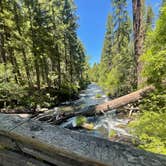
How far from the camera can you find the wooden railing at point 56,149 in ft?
2.80

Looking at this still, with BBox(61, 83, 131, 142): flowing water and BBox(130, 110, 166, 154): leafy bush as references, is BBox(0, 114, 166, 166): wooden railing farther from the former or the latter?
BBox(61, 83, 131, 142): flowing water

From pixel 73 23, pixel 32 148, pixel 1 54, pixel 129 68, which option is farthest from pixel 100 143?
pixel 73 23

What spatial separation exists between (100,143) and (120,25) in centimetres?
3189

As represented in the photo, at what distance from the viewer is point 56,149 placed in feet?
3.31

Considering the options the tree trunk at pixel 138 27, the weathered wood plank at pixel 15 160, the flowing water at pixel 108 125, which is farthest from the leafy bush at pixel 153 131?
the tree trunk at pixel 138 27

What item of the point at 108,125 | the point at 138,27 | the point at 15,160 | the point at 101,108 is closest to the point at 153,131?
the point at 15,160

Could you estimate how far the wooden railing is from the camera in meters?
0.85

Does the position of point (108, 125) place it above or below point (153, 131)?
below

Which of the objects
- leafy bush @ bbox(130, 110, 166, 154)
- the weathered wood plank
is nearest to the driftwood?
leafy bush @ bbox(130, 110, 166, 154)

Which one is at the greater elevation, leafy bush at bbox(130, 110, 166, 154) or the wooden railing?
the wooden railing

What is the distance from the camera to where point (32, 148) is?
1.17 meters

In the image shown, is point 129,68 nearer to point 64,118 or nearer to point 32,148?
point 64,118

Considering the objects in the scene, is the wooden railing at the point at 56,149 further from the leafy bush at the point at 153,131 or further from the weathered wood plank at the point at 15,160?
the leafy bush at the point at 153,131

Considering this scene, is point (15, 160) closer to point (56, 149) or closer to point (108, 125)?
point (56, 149)
